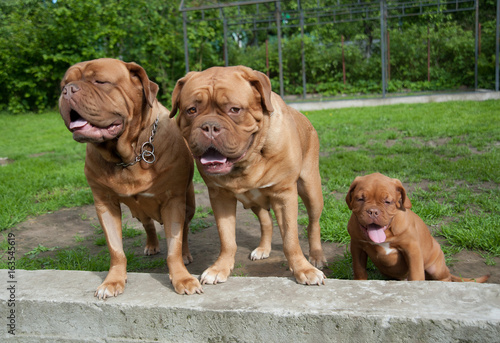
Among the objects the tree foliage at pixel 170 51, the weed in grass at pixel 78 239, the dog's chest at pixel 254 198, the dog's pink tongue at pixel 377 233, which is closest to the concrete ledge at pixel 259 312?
the dog's pink tongue at pixel 377 233

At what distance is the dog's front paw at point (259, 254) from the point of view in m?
4.09

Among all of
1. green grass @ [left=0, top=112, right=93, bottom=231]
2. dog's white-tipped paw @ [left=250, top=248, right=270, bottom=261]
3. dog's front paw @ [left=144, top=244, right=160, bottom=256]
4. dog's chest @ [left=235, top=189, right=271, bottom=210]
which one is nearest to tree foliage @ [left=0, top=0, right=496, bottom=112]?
green grass @ [left=0, top=112, right=93, bottom=231]

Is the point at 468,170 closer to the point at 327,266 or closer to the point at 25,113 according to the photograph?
the point at 327,266

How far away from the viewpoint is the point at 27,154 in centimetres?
955

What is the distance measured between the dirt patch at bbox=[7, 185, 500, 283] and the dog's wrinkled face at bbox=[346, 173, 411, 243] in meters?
0.65

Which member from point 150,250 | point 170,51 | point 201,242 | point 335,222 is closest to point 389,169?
point 335,222

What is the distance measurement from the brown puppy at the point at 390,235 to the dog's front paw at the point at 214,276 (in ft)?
3.16

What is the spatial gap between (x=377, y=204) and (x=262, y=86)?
1.11 m

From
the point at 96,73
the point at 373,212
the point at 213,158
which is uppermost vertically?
the point at 96,73

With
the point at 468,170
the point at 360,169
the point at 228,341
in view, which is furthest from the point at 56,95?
the point at 228,341

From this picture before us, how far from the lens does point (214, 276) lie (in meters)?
3.06

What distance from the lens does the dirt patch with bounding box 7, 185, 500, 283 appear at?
146 inches

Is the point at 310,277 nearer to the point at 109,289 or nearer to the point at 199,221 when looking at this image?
the point at 109,289

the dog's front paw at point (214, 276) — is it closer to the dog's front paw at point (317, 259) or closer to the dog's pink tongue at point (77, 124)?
the dog's front paw at point (317, 259)
